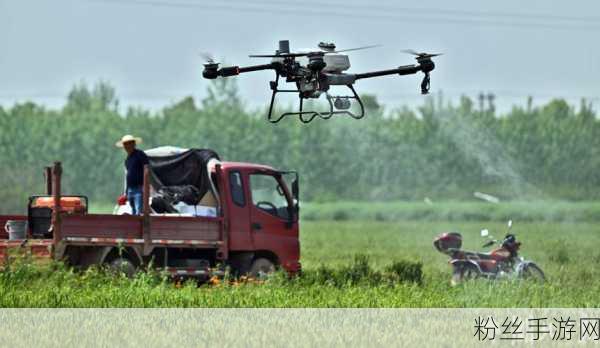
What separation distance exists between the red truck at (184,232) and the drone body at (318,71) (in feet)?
15.5

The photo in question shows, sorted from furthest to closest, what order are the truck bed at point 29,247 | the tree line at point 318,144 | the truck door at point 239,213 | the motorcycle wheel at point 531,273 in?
1. the tree line at point 318,144
2. the motorcycle wheel at point 531,273
3. the truck door at point 239,213
4. the truck bed at point 29,247

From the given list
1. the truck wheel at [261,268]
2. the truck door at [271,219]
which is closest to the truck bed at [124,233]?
the truck door at [271,219]

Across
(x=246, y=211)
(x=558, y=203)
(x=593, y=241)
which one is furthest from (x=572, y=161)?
(x=246, y=211)

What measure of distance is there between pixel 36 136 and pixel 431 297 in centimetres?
5451

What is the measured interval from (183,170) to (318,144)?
151ft

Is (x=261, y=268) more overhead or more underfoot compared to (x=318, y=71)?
more underfoot

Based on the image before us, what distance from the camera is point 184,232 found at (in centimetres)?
2497

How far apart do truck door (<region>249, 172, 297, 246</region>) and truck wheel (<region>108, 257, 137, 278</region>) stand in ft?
7.97

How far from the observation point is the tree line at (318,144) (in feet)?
203

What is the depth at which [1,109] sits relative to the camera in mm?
77438

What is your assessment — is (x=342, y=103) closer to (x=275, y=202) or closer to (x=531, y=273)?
(x=275, y=202)

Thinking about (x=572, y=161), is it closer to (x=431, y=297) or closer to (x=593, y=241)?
(x=593, y=241)

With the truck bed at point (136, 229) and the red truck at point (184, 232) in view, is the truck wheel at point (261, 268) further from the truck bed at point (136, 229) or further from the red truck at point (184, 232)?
the truck bed at point (136, 229)

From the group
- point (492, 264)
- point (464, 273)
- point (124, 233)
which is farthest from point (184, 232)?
point (492, 264)
